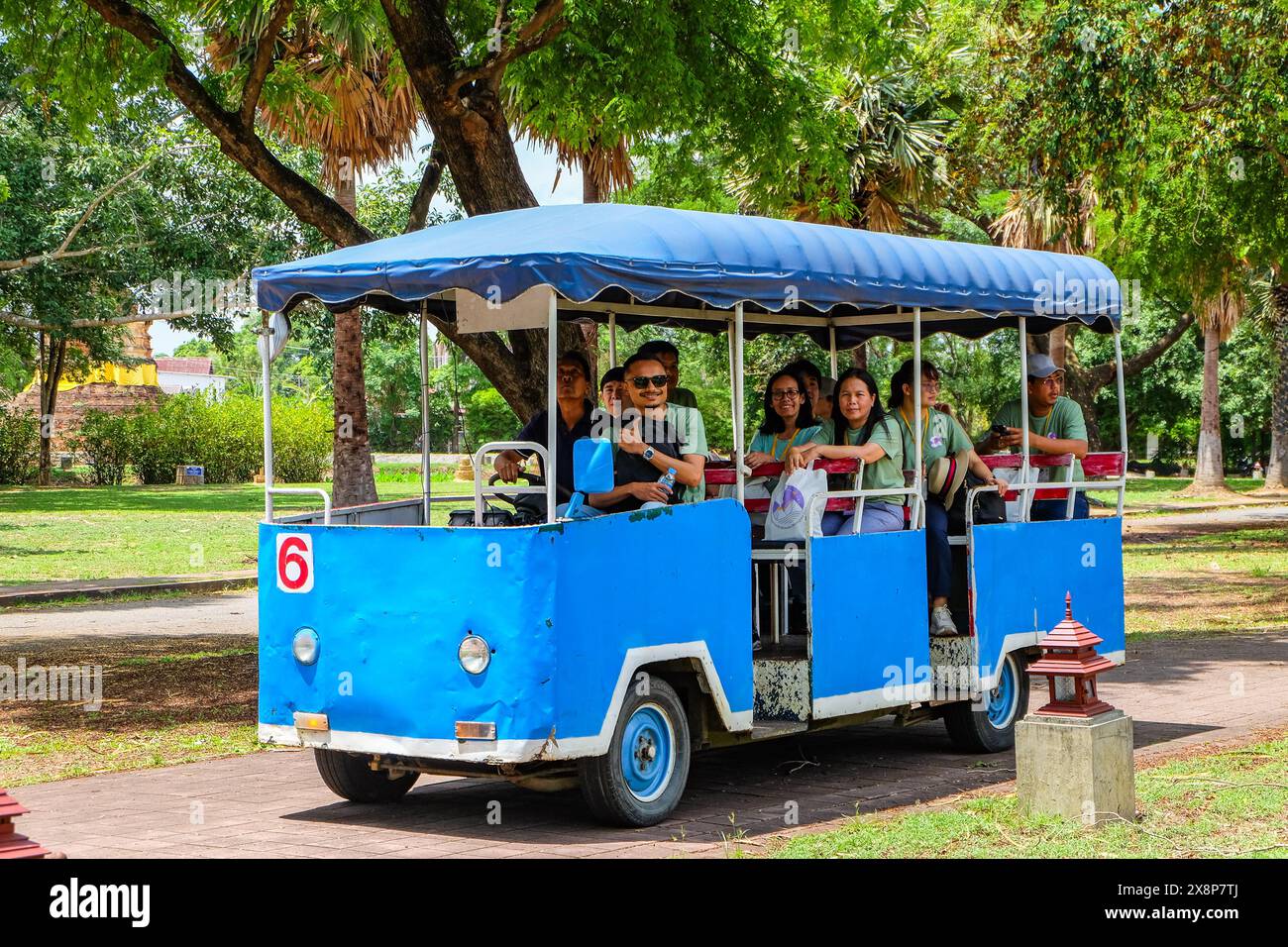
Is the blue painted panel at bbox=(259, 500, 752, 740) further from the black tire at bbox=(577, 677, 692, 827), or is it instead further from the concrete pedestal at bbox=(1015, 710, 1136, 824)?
the concrete pedestal at bbox=(1015, 710, 1136, 824)

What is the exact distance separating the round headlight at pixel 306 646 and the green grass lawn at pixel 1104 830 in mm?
2268

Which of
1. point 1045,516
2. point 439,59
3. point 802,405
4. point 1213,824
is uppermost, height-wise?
point 439,59

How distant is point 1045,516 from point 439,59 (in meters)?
6.36

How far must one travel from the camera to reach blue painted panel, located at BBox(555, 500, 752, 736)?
292 inches

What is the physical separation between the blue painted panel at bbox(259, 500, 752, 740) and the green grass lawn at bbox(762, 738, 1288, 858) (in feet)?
3.67

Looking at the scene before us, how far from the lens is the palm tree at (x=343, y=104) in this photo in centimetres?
1675

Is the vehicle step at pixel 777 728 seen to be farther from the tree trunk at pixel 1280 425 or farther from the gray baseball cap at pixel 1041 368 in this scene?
the tree trunk at pixel 1280 425

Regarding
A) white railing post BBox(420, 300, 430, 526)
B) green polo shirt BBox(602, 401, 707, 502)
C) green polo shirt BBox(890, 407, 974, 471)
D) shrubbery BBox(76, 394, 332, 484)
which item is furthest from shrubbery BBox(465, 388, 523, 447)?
green polo shirt BBox(602, 401, 707, 502)

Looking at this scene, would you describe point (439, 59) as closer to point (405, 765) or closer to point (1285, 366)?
point (405, 765)

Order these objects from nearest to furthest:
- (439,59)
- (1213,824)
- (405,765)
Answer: (1213,824), (405,765), (439,59)

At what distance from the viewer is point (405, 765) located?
7906mm

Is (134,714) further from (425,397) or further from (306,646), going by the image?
(306,646)

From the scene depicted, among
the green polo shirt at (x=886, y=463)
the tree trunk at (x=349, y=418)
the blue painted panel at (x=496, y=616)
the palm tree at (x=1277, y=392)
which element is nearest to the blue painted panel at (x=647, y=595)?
the blue painted panel at (x=496, y=616)
